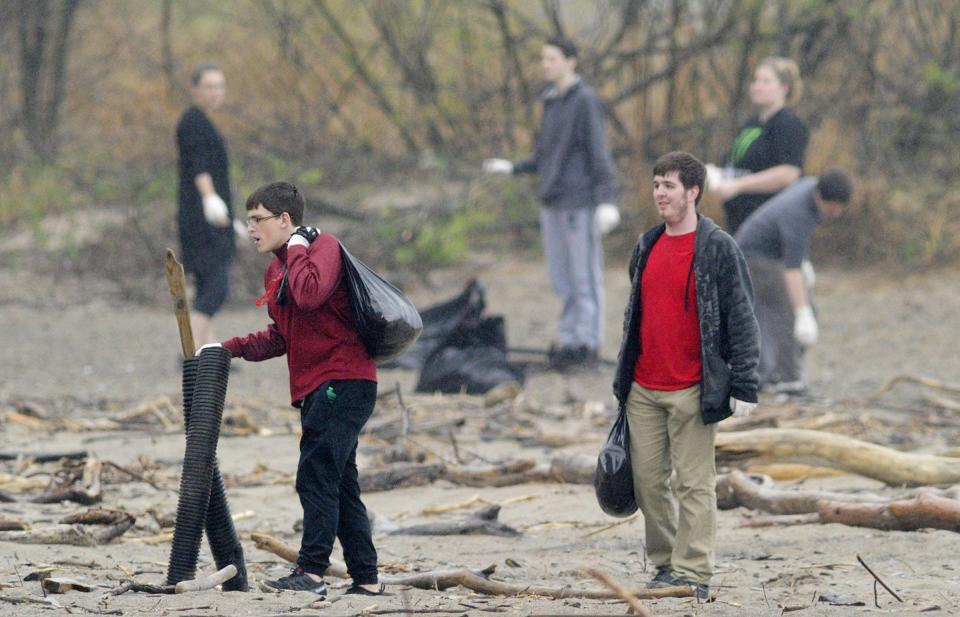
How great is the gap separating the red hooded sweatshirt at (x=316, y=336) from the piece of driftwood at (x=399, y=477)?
7.43 ft

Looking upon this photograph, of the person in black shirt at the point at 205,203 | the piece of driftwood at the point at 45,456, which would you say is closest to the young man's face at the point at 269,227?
the piece of driftwood at the point at 45,456

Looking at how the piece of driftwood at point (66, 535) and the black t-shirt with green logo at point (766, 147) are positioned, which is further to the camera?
the black t-shirt with green logo at point (766, 147)

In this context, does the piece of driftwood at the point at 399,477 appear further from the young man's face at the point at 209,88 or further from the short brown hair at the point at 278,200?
the young man's face at the point at 209,88

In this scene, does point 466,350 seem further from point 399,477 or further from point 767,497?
point 767,497

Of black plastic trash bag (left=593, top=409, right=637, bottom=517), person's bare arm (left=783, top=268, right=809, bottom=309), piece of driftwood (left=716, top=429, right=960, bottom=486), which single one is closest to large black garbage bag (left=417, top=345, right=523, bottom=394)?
person's bare arm (left=783, top=268, right=809, bottom=309)

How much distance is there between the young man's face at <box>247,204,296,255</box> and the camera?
4664mm

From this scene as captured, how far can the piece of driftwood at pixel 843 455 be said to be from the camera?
6305 mm

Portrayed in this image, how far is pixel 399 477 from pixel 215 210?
305 cm

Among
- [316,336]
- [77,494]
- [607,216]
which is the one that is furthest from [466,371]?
[316,336]

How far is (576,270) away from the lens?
1030 centimetres

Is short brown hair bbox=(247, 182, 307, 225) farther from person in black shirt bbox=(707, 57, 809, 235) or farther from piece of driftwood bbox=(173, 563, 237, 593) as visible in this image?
person in black shirt bbox=(707, 57, 809, 235)


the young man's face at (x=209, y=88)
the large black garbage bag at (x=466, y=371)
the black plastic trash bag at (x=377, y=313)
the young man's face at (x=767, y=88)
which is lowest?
the large black garbage bag at (x=466, y=371)

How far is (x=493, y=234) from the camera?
1523 centimetres

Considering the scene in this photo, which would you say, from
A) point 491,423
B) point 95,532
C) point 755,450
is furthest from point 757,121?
point 95,532
